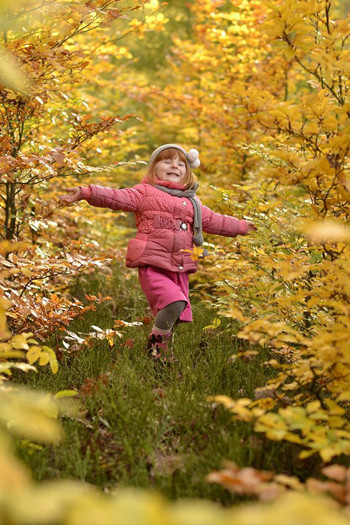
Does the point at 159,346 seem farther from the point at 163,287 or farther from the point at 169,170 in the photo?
the point at 169,170

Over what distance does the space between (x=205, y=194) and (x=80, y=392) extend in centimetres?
376

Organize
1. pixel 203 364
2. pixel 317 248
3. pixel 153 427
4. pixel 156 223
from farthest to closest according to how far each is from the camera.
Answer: pixel 156 223
pixel 203 364
pixel 317 248
pixel 153 427

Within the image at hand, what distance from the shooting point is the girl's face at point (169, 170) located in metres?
3.52

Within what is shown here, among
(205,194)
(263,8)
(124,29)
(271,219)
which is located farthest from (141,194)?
(124,29)

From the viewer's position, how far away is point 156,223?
3322mm

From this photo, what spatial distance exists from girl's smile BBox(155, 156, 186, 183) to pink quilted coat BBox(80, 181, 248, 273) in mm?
94

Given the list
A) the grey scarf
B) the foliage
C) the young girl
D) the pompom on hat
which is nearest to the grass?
the foliage

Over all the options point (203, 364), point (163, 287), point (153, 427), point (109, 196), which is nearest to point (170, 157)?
point (109, 196)

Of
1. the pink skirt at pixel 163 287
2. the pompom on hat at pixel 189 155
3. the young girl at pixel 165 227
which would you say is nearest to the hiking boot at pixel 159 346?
the young girl at pixel 165 227

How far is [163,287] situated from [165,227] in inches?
15.9

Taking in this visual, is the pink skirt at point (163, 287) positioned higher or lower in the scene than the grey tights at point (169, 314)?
higher

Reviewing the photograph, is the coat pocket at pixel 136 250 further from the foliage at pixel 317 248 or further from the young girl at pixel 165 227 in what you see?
the foliage at pixel 317 248

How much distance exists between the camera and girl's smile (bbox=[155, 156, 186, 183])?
3520 mm

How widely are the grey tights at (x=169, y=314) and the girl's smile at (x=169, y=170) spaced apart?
902 millimetres
